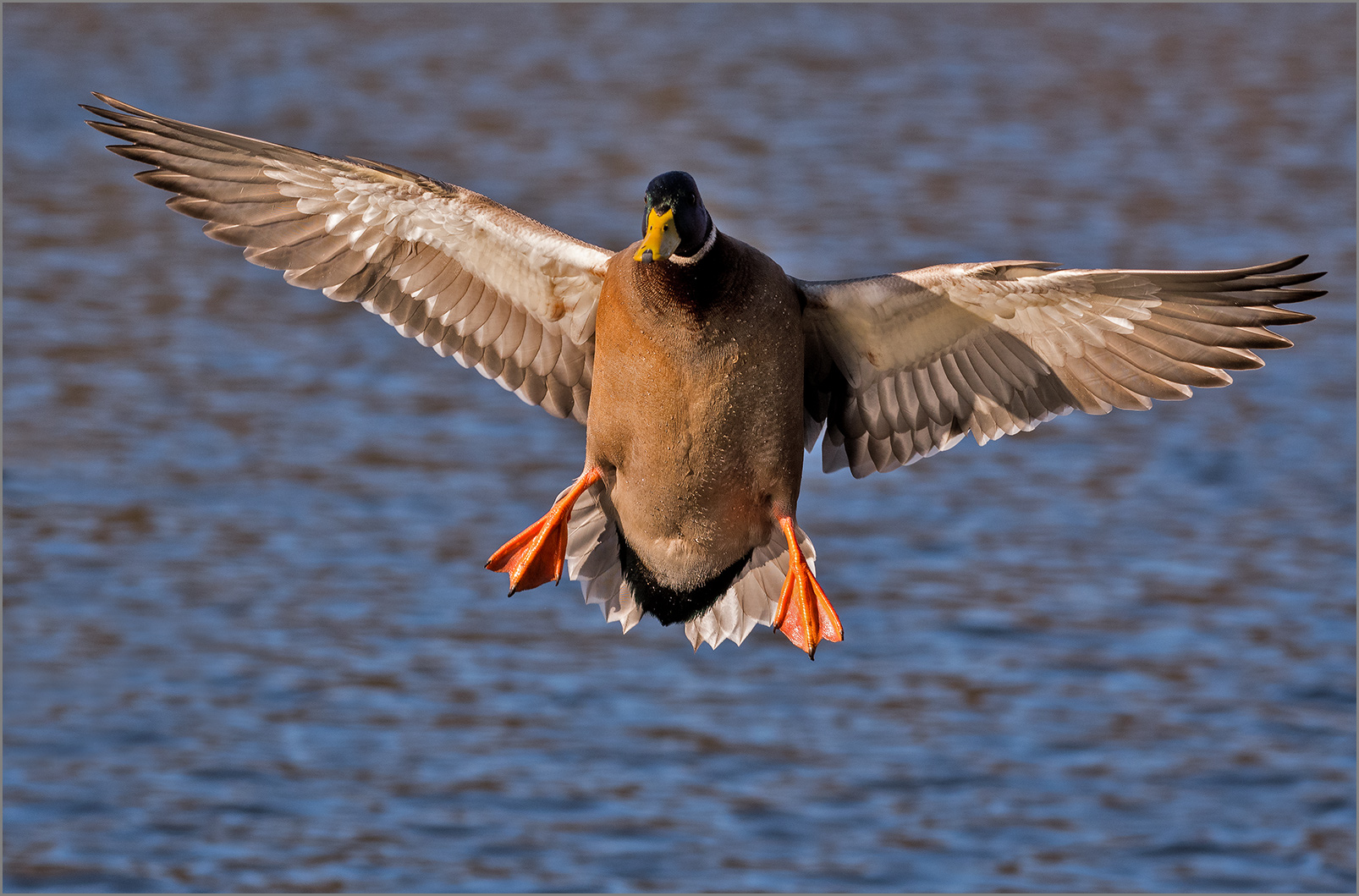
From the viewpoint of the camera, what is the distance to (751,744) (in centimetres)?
1866

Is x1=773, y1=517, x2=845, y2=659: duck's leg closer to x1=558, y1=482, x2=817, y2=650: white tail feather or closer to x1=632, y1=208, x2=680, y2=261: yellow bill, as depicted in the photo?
x1=558, y1=482, x2=817, y2=650: white tail feather

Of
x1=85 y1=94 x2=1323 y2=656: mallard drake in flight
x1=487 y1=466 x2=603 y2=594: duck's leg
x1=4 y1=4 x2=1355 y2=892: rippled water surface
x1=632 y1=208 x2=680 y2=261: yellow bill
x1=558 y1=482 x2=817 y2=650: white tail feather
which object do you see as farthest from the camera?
x1=4 y1=4 x2=1355 y2=892: rippled water surface

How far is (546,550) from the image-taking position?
22.0ft

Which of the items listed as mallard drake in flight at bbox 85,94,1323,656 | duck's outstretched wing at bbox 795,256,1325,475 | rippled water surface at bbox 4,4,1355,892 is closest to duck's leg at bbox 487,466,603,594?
mallard drake in flight at bbox 85,94,1323,656

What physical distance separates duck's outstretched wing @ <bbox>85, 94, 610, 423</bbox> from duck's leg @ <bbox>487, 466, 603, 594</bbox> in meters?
0.67

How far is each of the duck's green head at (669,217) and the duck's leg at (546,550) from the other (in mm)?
1089

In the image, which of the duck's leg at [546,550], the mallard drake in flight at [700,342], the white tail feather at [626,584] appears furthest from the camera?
the white tail feather at [626,584]

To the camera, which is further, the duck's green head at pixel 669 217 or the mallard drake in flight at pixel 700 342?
the mallard drake in flight at pixel 700 342

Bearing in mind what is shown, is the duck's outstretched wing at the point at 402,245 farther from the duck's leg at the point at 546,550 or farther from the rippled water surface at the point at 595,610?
the rippled water surface at the point at 595,610

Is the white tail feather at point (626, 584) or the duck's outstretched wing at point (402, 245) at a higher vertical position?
the duck's outstretched wing at point (402, 245)

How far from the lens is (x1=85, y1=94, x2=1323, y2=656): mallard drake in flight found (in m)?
6.33

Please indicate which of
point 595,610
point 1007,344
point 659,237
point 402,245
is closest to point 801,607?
point 1007,344

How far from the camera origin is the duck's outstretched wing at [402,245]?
673 cm

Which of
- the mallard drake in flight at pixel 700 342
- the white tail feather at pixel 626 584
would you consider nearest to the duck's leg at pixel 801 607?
the mallard drake in flight at pixel 700 342
